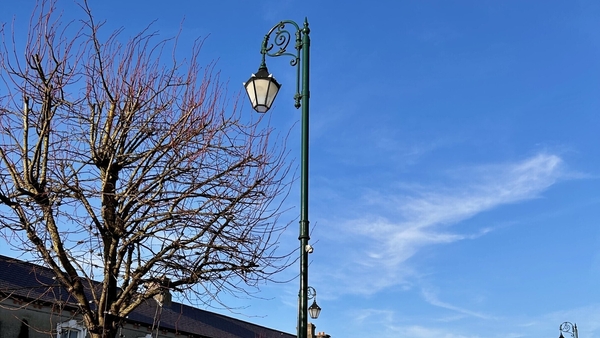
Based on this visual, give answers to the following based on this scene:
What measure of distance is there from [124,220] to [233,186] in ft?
5.89

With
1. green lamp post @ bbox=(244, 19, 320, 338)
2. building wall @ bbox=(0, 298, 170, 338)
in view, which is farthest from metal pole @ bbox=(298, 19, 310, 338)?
building wall @ bbox=(0, 298, 170, 338)

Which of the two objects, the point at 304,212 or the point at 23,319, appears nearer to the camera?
the point at 304,212

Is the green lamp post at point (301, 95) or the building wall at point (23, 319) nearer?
the green lamp post at point (301, 95)

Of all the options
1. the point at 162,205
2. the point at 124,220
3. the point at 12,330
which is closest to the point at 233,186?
the point at 162,205

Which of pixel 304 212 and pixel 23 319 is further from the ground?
pixel 23 319

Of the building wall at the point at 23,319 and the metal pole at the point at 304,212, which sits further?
the building wall at the point at 23,319

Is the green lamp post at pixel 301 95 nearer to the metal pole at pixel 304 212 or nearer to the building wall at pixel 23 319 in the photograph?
the metal pole at pixel 304 212

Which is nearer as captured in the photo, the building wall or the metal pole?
the metal pole

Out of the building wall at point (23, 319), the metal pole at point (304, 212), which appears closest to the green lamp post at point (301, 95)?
the metal pole at point (304, 212)

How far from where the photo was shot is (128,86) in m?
10.0

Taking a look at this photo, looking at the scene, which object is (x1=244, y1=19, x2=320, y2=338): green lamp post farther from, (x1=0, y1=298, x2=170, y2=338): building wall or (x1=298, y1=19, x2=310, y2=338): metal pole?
(x1=0, y1=298, x2=170, y2=338): building wall

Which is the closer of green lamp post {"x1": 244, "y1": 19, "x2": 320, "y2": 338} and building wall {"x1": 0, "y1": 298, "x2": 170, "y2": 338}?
green lamp post {"x1": 244, "y1": 19, "x2": 320, "y2": 338}

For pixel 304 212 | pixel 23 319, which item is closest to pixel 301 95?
pixel 304 212

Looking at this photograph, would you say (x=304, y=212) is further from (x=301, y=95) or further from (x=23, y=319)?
(x=23, y=319)
